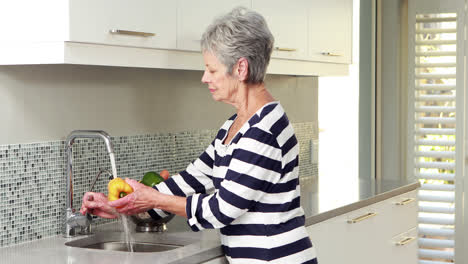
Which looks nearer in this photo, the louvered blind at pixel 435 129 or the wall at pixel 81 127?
the wall at pixel 81 127

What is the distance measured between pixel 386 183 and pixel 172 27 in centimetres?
157

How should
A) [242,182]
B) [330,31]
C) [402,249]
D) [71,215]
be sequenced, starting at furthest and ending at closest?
1. [402,249]
2. [330,31]
3. [71,215]
4. [242,182]

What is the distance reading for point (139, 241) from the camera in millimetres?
2121

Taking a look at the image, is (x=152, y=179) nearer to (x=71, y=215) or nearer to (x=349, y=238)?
(x=71, y=215)

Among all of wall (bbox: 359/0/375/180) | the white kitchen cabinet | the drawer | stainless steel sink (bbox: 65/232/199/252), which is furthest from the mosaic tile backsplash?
wall (bbox: 359/0/375/180)

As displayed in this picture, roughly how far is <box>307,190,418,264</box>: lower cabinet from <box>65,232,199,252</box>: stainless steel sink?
48cm

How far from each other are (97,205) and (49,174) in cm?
22

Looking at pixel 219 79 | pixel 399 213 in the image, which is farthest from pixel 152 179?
pixel 399 213

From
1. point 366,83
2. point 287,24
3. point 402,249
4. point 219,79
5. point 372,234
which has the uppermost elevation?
point 287,24

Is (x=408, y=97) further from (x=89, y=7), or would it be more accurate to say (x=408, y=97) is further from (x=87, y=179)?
(x=89, y=7)

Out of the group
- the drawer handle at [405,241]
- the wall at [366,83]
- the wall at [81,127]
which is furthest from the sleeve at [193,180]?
the wall at [366,83]

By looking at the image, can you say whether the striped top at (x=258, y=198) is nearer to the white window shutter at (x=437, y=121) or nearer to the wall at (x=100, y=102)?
the wall at (x=100, y=102)

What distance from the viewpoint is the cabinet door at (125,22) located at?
1735mm

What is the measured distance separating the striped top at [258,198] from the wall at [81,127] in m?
0.53
